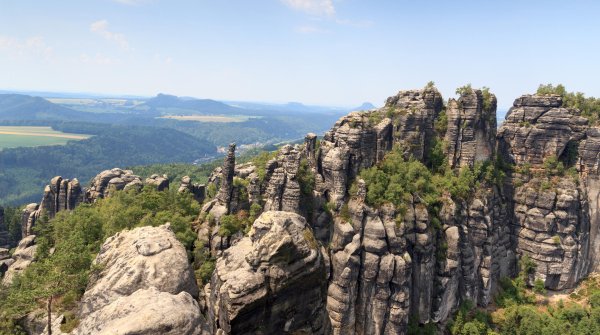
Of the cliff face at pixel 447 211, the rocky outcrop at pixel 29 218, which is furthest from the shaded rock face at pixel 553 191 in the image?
the rocky outcrop at pixel 29 218

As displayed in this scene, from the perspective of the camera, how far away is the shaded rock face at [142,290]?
55.3 ft

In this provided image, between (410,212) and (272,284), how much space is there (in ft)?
109

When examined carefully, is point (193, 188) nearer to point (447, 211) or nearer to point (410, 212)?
point (410, 212)

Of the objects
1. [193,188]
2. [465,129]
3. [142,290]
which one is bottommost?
[193,188]

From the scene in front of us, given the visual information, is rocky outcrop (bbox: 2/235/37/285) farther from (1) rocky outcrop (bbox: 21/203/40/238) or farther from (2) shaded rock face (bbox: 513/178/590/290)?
(2) shaded rock face (bbox: 513/178/590/290)

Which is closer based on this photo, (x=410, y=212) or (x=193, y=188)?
(x=410, y=212)

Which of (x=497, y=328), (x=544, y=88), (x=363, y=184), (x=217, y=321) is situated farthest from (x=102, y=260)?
(x=544, y=88)

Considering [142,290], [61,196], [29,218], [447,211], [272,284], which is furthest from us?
[61,196]

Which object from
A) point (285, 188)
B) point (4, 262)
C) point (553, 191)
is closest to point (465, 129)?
point (553, 191)

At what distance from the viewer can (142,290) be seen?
1944 centimetres

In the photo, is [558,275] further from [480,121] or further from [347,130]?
[347,130]

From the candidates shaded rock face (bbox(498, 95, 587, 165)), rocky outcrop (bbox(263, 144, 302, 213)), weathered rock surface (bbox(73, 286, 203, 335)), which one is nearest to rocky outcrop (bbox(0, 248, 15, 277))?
rocky outcrop (bbox(263, 144, 302, 213))

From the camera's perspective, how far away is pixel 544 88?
233 ft

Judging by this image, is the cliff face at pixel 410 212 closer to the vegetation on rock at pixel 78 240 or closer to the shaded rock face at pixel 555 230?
the shaded rock face at pixel 555 230
